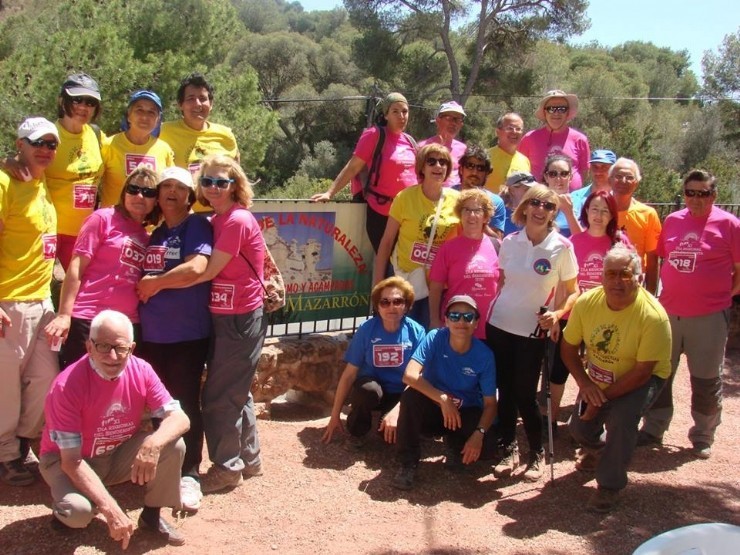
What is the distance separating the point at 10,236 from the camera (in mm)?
4004

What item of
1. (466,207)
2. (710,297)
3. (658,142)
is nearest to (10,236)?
(466,207)

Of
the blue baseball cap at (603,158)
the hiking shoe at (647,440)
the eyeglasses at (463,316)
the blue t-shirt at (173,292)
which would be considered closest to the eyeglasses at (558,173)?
the blue baseball cap at (603,158)

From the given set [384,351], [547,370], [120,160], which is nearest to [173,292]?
[120,160]

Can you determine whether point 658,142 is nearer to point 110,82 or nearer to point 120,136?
point 110,82

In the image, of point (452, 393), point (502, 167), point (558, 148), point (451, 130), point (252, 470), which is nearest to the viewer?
point (252, 470)

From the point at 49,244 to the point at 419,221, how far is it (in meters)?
2.38

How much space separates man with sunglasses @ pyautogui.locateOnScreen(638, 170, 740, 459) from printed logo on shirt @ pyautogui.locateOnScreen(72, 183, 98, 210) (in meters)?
3.98

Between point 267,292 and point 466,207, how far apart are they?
1425 millimetres

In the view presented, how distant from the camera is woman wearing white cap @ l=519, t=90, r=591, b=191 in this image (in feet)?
20.0

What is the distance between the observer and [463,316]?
456cm

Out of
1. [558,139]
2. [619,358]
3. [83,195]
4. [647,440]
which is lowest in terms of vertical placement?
[647,440]

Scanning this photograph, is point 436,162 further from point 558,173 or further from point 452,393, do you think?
point 452,393

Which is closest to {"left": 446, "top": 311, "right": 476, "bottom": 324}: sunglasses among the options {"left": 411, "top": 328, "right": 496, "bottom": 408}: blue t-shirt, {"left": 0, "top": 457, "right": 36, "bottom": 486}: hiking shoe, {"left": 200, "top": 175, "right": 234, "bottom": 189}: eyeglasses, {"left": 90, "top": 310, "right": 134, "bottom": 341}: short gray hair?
{"left": 411, "top": 328, "right": 496, "bottom": 408}: blue t-shirt

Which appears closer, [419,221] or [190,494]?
[190,494]
